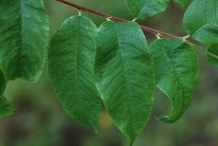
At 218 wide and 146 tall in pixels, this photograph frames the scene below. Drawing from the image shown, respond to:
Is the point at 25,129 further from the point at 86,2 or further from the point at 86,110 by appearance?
the point at 86,110

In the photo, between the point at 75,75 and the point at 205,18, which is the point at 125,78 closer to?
the point at 75,75

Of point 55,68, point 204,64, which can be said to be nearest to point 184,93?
point 55,68

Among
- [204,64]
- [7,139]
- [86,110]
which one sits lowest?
[7,139]

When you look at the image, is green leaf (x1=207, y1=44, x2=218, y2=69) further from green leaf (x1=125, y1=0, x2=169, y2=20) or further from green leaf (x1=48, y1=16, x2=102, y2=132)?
green leaf (x1=48, y1=16, x2=102, y2=132)

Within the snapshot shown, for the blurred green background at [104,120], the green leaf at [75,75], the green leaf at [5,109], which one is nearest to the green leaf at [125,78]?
the green leaf at [75,75]

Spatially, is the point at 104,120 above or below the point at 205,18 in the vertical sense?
below

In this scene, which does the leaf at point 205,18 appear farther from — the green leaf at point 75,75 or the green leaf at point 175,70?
the green leaf at point 75,75

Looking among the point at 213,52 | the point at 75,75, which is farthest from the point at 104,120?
the point at 75,75
